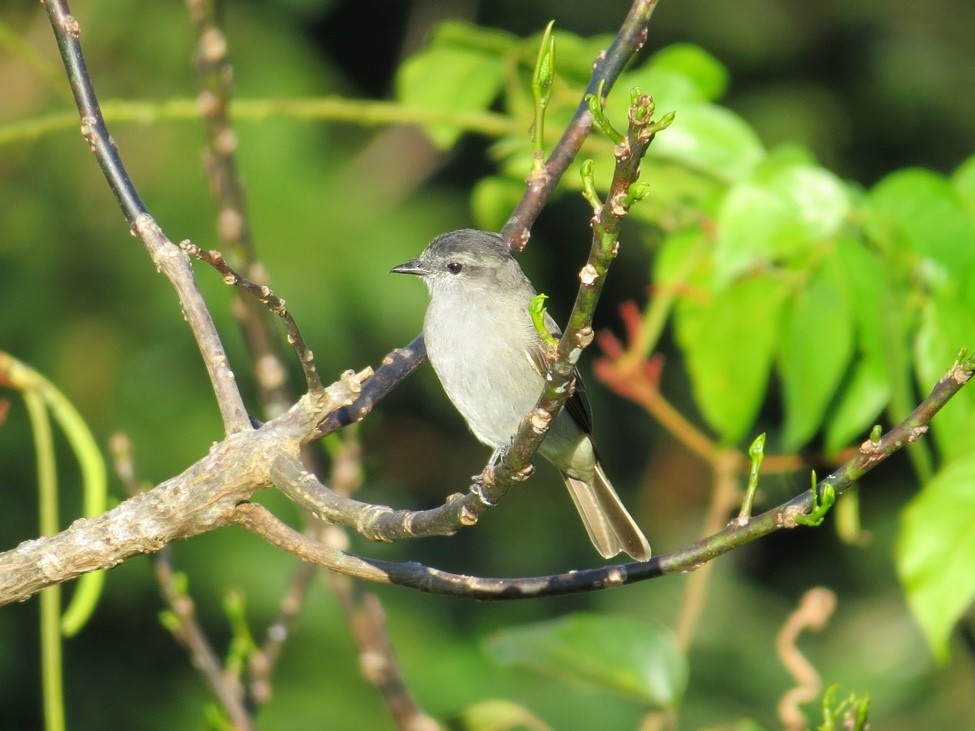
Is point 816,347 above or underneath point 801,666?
above

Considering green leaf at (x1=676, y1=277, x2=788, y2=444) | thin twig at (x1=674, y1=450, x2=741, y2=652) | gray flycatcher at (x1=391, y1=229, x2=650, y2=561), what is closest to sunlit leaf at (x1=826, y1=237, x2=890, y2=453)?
green leaf at (x1=676, y1=277, x2=788, y2=444)

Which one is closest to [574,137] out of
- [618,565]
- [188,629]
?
[618,565]

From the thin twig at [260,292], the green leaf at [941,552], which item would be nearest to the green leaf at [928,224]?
the green leaf at [941,552]

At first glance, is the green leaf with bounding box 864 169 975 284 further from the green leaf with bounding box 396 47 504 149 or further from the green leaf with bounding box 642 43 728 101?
the green leaf with bounding box 396 47 504 149

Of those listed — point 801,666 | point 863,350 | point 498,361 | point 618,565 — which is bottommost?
point 618,565

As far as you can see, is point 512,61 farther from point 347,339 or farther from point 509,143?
point 347,339

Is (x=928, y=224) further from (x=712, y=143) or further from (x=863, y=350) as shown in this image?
(x=712, y=143)

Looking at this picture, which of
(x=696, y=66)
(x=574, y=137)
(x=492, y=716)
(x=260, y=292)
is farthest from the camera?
(x=696, y=66)
